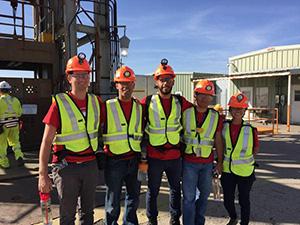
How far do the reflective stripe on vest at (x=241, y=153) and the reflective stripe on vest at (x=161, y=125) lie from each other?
0.66 meters

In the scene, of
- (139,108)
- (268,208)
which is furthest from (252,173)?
(139,108)

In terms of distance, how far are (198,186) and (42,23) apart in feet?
32.1

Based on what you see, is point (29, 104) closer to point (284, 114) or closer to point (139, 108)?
point (139, 108)

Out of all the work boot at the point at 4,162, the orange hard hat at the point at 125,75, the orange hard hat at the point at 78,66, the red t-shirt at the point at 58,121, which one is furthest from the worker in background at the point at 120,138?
the work boot at the point at 4,162

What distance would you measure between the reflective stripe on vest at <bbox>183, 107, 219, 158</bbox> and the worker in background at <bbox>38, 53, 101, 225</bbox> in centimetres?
111

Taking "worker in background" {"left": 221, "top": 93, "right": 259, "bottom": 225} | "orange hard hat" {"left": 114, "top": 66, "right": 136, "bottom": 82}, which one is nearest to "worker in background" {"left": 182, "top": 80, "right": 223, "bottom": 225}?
"worker in background" {"left": 221, "top": 93, "right": 259, "bottom": 225}

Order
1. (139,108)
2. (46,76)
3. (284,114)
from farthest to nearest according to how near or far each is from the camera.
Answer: (284,114) → (46,76) → (139,108)

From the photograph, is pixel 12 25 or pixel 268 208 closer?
pixel 268 208

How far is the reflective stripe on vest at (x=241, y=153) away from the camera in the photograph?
3643mm

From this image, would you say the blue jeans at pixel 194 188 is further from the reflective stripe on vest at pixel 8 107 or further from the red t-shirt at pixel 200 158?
the reflective stripe on vest at pixel 8 107

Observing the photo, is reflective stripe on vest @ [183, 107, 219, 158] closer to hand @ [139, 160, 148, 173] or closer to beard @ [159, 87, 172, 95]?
beard @ [159, 87, 172, 95]

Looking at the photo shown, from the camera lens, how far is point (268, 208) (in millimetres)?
4621

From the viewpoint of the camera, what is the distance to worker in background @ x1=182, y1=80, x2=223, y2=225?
138 inches

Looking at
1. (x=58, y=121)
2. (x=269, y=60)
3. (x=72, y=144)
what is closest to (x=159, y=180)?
(x=72, y=144)
